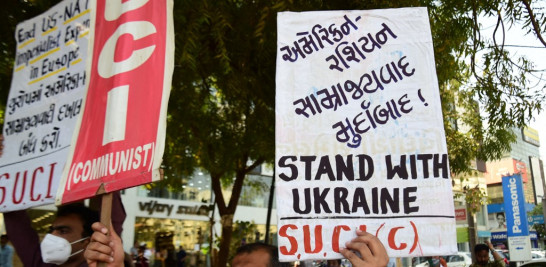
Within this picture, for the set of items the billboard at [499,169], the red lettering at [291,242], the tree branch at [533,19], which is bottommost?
the red lettering at [291,242]

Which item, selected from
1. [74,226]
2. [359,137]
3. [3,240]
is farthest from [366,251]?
[3,240]

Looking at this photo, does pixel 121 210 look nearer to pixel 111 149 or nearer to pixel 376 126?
pixel 111 149

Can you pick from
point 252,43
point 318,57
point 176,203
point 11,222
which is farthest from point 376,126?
point 176,203

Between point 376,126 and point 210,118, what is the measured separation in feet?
20.4

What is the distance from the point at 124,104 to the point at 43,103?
1381 mm

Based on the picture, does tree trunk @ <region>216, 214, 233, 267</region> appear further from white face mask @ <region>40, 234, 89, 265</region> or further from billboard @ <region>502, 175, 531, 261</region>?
billboard @ <region>502, 175, 531, 261</region>

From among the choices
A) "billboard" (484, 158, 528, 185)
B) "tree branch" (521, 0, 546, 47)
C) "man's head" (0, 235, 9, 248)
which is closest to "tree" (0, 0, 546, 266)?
"tree branch" (521, 0, 546, 47)

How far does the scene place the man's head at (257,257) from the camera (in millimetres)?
2519

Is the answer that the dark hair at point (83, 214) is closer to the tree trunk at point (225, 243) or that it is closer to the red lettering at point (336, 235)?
the red lettering at point (336, 235)

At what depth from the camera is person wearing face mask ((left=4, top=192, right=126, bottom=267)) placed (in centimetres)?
250

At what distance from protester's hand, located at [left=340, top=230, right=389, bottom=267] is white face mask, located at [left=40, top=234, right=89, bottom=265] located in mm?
1431

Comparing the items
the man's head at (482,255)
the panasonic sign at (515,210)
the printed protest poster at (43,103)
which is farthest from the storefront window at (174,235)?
the printed protest poster at (43,103)

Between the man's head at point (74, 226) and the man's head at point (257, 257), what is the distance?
34.2 inches

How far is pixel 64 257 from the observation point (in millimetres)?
2512
